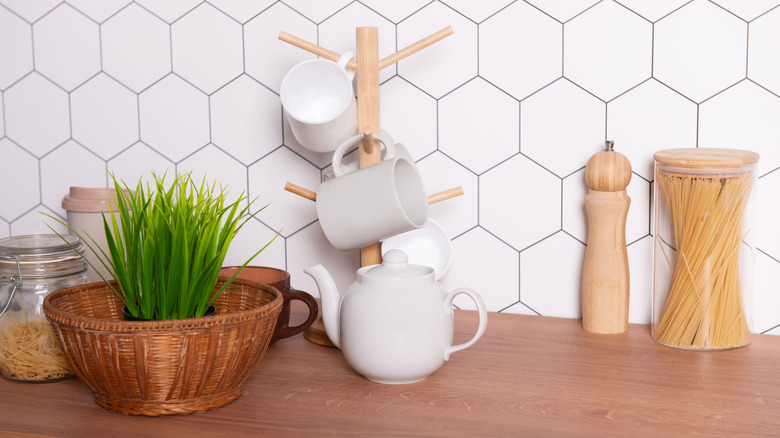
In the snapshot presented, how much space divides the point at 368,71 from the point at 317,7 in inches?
8.8

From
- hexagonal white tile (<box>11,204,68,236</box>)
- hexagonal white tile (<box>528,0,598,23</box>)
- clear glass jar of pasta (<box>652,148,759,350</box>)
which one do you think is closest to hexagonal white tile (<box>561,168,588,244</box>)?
clear glass jar of pasta (<box>652,148,759,350</box>)

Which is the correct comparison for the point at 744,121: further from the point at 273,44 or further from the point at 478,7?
the point at 273,44

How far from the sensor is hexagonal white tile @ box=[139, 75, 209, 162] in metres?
1.34

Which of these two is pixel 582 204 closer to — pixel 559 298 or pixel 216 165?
Result: pixel 559 298

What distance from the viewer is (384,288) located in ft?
3.10

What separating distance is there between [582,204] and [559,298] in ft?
0.52

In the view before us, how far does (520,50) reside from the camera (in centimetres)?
119

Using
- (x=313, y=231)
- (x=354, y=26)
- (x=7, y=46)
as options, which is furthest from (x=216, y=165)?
(x=7, y=46)

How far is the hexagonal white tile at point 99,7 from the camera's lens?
1356 millimetres

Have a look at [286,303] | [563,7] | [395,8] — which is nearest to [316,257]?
[286,303]

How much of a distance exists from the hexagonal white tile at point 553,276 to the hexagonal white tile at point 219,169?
0.48m

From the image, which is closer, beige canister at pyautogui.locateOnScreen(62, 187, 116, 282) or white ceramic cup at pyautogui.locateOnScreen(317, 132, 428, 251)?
white ceramic cup at pyautogui.locateOnScreen(317, 132, 428, 251)

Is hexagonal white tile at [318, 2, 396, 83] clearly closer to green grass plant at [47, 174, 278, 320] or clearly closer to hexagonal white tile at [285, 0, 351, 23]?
hexagonal white tile at [285, 0, 351, 23]

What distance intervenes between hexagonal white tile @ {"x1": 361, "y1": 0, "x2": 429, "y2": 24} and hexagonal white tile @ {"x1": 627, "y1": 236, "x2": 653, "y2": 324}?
51 centimetres
